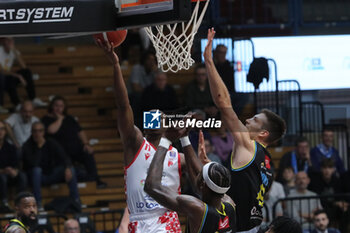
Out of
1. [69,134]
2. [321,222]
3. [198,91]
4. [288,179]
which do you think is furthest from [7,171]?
[321,222]

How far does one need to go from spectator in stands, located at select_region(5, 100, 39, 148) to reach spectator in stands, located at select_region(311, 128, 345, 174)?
4318 mm

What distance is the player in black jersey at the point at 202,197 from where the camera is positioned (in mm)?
5418

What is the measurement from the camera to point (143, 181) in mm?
6770

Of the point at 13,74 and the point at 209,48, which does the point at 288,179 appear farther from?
the point at 209,48

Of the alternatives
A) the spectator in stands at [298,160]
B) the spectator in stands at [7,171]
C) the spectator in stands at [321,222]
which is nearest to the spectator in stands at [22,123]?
the spectator in stands at [7,171]

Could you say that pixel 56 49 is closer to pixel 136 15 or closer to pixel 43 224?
pixel 43 224

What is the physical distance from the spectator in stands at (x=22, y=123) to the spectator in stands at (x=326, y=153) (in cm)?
432

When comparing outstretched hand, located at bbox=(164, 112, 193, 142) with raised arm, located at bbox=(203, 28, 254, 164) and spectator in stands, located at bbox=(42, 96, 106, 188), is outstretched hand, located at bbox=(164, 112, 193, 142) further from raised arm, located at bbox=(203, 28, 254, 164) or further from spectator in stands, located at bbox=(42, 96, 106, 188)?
spectator in stands, located at bbox=(42, 96, 106, 188)

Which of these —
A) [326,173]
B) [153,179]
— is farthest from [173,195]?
[326,173]

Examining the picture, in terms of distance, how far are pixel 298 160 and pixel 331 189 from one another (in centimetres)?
71

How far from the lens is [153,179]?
5.61m

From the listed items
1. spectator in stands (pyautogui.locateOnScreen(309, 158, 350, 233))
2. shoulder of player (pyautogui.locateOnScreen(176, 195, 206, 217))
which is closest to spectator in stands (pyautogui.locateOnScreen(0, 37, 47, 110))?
spectator in stands (pyautogui.locateOnScreen(309, 158, 350, 233))

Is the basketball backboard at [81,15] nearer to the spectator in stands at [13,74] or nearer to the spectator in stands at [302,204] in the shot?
the spectator in stands at [302,204]

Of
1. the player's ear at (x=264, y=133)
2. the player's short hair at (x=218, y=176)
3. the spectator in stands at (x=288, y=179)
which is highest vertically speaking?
the player's ear at (x=264, y=133)
